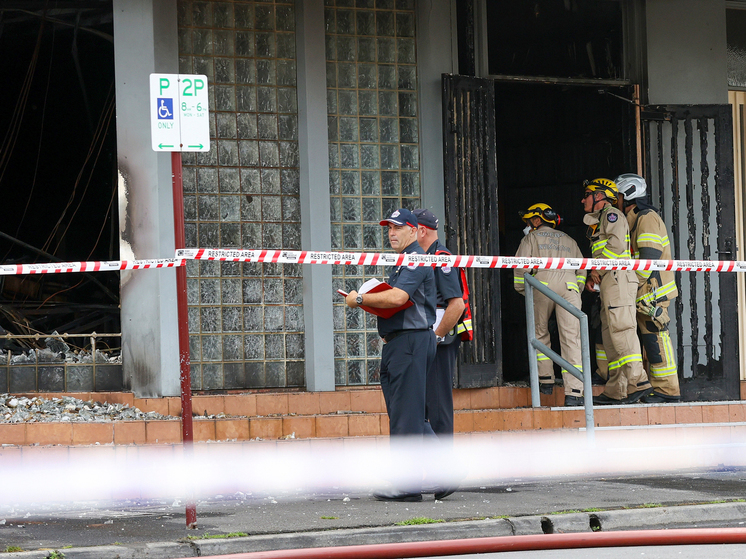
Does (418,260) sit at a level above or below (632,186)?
below

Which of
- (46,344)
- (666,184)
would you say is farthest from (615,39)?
(46,344)

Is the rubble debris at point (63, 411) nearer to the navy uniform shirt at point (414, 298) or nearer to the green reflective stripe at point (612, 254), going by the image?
the navy uniform shirt at point (414, 298)

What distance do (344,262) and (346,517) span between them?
1.90m

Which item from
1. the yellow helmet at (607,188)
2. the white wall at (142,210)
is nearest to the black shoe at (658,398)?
the yellow helmet at (607,188)

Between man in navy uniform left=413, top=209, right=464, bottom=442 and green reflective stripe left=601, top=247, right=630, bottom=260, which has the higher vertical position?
green reflective stripe left=601, top=247, right=630, bottom=260

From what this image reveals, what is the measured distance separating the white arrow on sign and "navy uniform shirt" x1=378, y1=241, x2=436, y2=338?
5.03 feet

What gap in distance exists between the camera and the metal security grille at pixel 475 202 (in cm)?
961

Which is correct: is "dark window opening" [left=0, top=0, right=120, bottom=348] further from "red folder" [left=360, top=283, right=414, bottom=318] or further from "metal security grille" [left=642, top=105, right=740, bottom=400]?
"metal security grille" [left=642, top=105, right=740, bottom=400]

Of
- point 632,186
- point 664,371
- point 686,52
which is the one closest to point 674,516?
point 664,371

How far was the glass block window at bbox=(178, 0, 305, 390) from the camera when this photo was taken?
9.26 meters

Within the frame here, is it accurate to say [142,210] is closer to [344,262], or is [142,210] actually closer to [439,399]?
[344,262]

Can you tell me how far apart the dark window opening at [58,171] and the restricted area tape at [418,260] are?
13.6 feet

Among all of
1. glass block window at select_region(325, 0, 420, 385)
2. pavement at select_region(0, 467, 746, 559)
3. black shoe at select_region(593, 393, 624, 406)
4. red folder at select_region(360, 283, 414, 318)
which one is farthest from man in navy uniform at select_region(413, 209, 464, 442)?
black shoe at select_region(593, 393, 624, 406)

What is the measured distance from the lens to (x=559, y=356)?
9211mm
